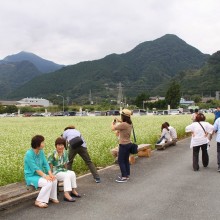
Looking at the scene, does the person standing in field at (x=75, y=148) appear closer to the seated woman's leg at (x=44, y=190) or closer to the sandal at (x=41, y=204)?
the seated woman's leg at (x=44, y=190)

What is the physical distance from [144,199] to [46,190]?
1.97 metres

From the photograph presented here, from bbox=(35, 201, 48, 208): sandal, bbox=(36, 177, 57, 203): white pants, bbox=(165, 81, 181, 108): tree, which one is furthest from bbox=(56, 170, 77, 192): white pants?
bbox=(165, 81, 181, 108): tree

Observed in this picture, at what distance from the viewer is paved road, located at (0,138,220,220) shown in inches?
247

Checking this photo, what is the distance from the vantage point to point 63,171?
7.61 metres

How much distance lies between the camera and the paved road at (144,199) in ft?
20.5

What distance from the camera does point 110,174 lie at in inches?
398

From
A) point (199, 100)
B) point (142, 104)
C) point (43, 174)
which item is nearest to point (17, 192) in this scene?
point (43, 174)

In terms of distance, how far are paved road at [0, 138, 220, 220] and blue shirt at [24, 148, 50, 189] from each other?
442mm

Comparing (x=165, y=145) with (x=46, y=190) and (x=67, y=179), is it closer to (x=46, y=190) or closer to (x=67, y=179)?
(x=67, y=179)

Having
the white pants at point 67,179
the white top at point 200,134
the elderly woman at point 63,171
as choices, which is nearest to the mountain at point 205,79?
the white top at point 200,134

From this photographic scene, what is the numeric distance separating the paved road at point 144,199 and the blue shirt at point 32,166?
1.45ft

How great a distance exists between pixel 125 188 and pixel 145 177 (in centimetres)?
148

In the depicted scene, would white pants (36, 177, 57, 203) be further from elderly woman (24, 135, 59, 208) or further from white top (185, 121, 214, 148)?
white top (185, 121, 214, 148)

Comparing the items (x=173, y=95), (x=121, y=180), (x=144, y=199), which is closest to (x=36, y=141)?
(x=144, y=199)
